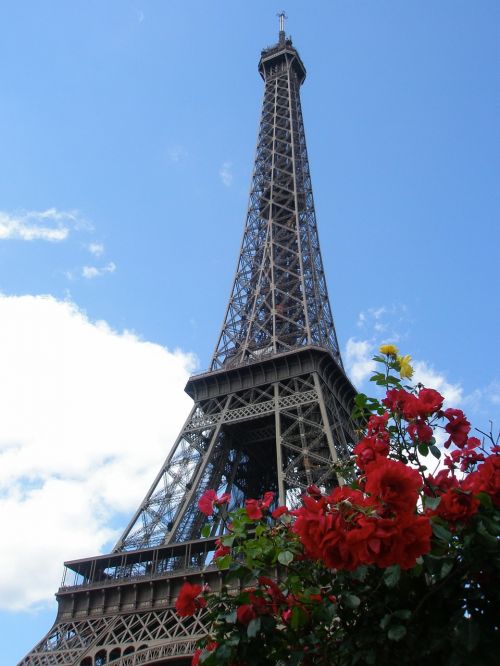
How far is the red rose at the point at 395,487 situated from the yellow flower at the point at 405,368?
2431 mm

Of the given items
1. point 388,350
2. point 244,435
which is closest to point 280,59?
point 244,435

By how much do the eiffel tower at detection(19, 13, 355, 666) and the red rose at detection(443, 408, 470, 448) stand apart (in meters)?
17.9

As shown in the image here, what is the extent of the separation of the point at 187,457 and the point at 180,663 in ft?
35.4

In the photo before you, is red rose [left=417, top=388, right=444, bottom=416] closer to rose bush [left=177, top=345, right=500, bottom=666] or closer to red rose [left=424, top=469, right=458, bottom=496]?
rose bush [left=177, top=345, right=500, bottom=666]

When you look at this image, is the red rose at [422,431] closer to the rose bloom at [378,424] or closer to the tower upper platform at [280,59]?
the rose bloom at [378,424]

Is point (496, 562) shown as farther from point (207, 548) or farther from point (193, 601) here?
point (207, 548)

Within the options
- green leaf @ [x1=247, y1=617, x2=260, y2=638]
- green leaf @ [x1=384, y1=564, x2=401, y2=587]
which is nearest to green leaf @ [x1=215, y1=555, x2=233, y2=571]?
green leaf @ [x1=247, y1=617, x2=260, y2=638]

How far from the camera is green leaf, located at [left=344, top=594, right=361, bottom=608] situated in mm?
5503

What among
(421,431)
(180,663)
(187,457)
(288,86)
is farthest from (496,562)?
(288,86)

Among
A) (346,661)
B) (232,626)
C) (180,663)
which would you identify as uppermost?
(180,663)

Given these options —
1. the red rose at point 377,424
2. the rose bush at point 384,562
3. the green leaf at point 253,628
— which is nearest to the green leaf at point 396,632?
the rose bush at point 384,562

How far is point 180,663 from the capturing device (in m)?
25.5

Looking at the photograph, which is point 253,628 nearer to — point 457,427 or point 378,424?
point 378,424

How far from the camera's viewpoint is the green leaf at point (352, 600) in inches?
217
